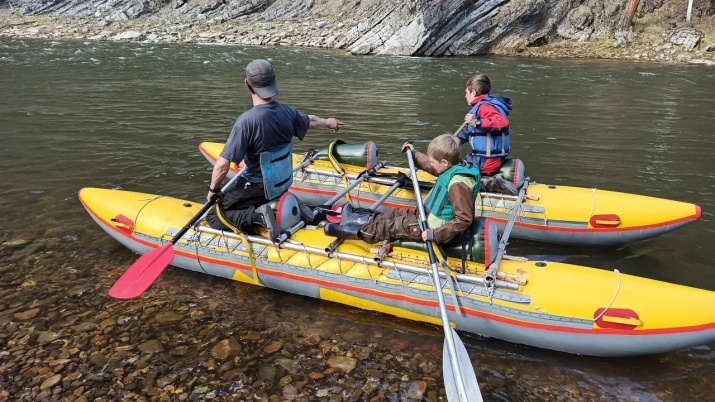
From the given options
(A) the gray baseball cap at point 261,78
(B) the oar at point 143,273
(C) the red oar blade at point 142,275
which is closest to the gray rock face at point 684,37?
(A) the gray baseball cap at point 261,78

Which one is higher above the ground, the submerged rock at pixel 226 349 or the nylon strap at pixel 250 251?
the nylon strap at pixel 250 251

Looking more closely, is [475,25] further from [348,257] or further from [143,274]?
[143,274]

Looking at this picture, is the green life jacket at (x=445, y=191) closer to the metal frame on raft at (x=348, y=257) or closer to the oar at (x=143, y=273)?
the metal frame on raft at (x=348, y=257)

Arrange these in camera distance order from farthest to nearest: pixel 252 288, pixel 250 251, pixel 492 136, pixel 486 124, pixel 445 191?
pixel 492 136 < pixel 486 124 < pixel 252 288 < pixel 250 251 < pixel 445 191

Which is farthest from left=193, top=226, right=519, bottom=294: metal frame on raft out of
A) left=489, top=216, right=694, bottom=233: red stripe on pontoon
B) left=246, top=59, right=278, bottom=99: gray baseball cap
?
left=489, top=216, right=694, bottom=233: red stripe on pontoon

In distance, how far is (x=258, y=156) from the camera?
567 centimetres

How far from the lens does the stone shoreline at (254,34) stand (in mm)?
25547

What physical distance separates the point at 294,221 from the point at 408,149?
162 centimetres

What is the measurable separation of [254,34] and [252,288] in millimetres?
29069

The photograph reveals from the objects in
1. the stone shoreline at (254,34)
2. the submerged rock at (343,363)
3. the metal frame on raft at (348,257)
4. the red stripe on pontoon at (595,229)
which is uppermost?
the metal frame on raft at (348,257)

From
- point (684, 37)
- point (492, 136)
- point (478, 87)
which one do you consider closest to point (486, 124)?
point (492, 136)

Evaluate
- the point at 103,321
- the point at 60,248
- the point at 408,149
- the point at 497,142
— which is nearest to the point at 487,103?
the point at 497,142

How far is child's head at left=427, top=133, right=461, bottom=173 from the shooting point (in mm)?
5055

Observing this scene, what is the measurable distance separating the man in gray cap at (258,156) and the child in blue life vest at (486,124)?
221 cm
